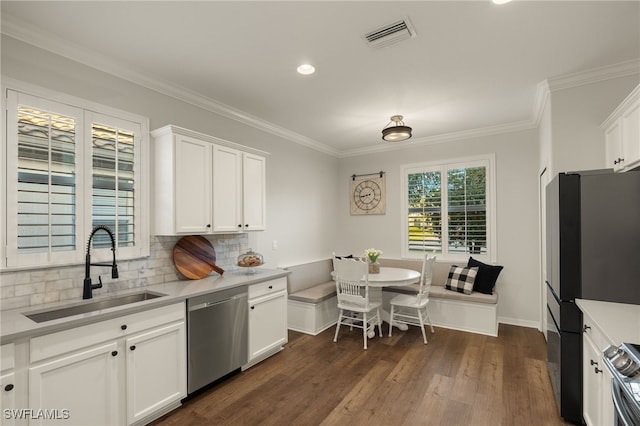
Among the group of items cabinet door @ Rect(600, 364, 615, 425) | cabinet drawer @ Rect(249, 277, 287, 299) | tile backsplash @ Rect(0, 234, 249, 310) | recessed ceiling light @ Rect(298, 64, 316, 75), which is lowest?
cabinet door @ Rect(600, 364, 615, 425)

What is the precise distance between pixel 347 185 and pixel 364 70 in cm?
320

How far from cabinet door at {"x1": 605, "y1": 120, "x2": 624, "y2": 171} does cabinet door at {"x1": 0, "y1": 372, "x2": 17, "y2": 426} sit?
160 inches

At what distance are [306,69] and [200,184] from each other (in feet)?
4.69

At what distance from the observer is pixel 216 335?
2.74m

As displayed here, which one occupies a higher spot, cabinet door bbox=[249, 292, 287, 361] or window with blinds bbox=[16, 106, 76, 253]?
window with blinds bbox=[16, 106, 76, 253]

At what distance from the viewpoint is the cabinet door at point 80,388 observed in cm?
176

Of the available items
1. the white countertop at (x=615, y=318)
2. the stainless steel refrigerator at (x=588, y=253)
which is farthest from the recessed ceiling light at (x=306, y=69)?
the white countertop at (x=615, y=318)

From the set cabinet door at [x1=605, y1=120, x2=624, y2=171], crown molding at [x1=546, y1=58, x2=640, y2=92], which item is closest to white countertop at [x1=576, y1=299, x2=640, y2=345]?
cabinet door at [x1=605, y1=120, x2=624, y2=171]

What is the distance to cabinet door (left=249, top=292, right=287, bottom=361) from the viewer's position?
3.13 meters

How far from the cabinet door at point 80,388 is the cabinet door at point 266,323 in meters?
1.23

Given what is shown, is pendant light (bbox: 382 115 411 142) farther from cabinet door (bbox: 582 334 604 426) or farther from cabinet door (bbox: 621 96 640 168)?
cabinet door (bbox: 582 334 604 426)

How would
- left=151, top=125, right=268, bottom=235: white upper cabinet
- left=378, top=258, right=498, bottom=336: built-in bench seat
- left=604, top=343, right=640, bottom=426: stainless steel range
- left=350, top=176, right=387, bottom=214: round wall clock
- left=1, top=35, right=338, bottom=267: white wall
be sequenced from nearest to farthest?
left=604, top=343, right=640, bottom=426: stainless steel range < left=1, top=35, right=338, bottom=267: white wall < left=151, top=125, right=268, bottom=235: white upper cabinet < left=378, top=258, right=498, bottom=336: built-in bench seat < left=350, top=176, right=387, bottom=214: round wall clock

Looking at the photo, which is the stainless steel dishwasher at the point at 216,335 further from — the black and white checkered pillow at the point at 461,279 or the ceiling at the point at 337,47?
the black and white checkered pillow at the point at 461,279

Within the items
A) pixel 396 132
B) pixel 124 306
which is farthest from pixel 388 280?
pixel 124 306
